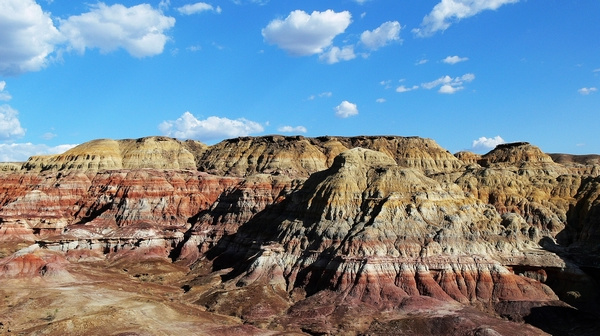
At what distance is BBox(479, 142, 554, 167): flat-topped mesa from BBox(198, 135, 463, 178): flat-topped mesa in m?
11.0

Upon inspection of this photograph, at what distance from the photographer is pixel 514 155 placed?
154 m

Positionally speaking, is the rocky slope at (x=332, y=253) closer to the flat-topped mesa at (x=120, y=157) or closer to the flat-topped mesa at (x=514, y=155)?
the flat-topped mesa at (x=514, y=155)

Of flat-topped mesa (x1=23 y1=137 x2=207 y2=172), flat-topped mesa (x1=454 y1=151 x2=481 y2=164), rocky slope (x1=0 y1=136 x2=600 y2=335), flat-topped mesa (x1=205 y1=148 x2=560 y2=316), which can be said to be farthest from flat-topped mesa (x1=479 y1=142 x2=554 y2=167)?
flat-topped mesa (x1=23 y1=137 x2=207 y2=172)

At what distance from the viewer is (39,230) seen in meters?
110

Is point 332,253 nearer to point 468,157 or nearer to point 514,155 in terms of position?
point 514,155

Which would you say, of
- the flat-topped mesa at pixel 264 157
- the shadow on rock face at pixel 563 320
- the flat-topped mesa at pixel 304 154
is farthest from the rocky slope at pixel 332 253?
the flat-topped mesa at pixel 264 157

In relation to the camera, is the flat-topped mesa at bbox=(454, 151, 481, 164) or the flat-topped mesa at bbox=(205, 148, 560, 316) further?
the flat-topped mesa at bbox=(454, 151, 481, 164)

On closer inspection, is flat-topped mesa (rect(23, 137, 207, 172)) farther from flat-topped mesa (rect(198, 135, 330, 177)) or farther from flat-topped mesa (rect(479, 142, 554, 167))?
flat-topped mesa (rect(479, 142, 554, 167))

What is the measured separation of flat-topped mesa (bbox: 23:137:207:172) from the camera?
505ft

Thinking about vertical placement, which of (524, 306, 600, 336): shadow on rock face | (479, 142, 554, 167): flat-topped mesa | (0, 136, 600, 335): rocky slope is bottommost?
(524, 306, 600, 336): shadow on rock face

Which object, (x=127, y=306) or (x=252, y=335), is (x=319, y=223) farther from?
(x=127, y=306)

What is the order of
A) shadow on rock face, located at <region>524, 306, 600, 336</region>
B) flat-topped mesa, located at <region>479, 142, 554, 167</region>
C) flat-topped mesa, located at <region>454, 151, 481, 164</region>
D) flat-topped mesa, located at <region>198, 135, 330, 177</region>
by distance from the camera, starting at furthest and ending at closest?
flat-topped mesa, located at <region>454, 151, 481, 164</region> < flat-topped mesa, located at <region>198, 135, 330, 177</region> < flat-topped mesa, located at <region>479, 142, 554, 167</region> < shadow on rock face, located at <region>524, 306, 600, 336</region>

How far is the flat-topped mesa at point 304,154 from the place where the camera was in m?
159

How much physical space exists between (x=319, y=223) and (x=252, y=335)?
2353 cm
